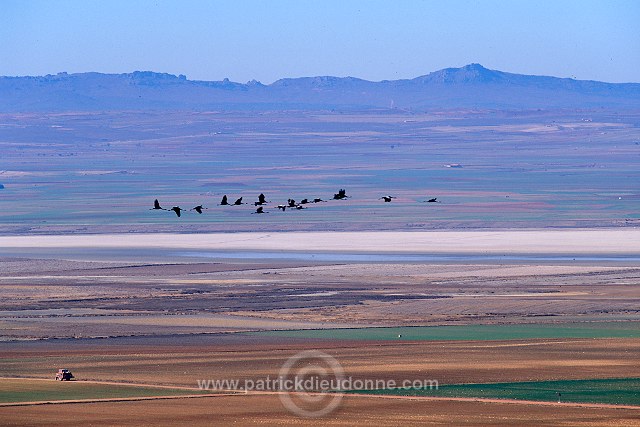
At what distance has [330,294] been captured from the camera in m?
51.5

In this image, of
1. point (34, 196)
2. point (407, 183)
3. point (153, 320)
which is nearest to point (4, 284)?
point (153, 320)

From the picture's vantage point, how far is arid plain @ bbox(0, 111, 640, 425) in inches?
1289

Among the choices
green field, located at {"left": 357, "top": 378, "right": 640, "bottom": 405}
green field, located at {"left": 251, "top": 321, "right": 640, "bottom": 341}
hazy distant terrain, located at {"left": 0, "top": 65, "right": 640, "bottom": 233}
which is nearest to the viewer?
green field, located at {"left": 357, "top": 378, "right": 640, "bottom": 405}

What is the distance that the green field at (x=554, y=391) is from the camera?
3269 centimetres

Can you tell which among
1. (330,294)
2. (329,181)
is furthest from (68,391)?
(329,181)

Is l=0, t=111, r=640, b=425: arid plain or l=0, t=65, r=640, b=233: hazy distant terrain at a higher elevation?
l=0, t=111, r=640, b=425: arid plain

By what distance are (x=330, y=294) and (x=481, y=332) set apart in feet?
30.4

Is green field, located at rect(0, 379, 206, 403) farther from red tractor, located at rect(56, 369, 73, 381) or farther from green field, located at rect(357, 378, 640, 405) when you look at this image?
green field, located at rect(357, 378, 640, 405)

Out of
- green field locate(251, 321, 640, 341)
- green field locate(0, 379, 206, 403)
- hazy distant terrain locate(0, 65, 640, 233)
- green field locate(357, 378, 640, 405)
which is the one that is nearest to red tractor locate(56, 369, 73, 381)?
green field locate(0, 379, 206, 403)

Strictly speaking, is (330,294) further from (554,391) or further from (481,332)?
(554,391)

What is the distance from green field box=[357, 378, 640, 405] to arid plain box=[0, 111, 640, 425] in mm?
254

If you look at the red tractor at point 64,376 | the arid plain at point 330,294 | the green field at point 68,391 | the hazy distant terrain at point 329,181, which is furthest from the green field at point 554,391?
the hazy distant terrain at point 329,181

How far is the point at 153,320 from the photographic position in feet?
151

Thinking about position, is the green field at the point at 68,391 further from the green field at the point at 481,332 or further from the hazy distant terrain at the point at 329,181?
the hazy distant terrain at the point at 329,181
